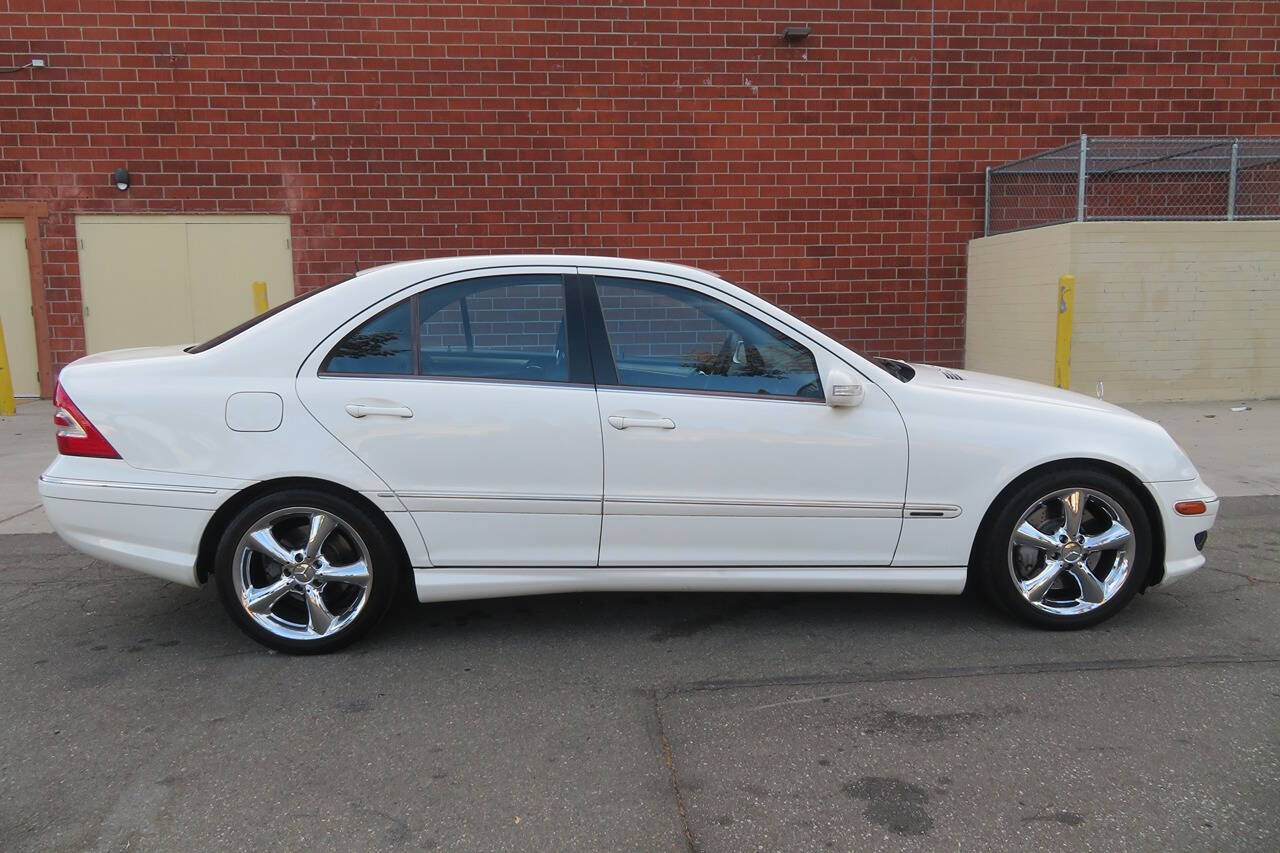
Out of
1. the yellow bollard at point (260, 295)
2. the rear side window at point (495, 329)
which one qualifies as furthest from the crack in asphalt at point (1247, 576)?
the yellow bollard at point (260, 295)

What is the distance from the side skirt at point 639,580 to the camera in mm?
3930

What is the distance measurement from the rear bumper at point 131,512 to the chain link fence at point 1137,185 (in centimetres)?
992

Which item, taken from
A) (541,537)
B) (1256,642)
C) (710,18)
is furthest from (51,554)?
(710,18)

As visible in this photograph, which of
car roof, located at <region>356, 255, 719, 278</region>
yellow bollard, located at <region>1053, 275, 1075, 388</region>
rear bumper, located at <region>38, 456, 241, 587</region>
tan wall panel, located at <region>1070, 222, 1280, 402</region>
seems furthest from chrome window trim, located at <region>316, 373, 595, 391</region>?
tan wall panel, located at <region>1070, 222, 1280, 402</region>

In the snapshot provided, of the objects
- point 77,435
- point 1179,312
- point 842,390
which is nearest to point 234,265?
point 77,435

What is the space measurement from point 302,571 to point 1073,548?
3.12 meters

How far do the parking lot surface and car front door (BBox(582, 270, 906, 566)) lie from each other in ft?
1.49

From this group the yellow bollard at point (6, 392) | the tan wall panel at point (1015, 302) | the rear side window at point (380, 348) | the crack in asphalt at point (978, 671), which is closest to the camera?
the crack in asphalt at point (978, 671)

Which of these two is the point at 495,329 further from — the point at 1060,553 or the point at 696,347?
the point at 1060,553

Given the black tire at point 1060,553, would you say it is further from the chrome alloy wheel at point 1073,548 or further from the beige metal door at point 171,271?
the beige metal door at point 171,271

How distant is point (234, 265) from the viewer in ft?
37.0

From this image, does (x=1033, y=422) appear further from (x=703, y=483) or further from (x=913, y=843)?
(x=913, y=843)

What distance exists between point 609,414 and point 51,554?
145 inches

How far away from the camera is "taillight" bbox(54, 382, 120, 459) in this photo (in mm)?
3816
